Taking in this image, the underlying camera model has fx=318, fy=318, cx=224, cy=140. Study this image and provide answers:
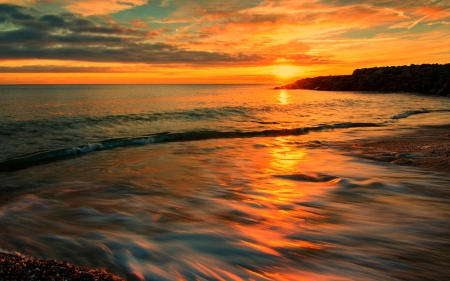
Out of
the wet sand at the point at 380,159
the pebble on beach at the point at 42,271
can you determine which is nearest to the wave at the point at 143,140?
the wet sand at the point at 380,159

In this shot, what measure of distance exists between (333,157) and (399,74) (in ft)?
166

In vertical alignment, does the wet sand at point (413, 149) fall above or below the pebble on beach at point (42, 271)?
above

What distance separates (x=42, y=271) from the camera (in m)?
2.82

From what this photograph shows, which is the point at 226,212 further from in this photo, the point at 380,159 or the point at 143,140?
the point at 143,140

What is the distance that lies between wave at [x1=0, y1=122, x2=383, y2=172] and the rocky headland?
2974cm

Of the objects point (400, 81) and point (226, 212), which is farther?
point (400, 81)

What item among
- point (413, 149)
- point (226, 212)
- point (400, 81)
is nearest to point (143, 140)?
point (226, 212)

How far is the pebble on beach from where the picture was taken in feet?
8.89

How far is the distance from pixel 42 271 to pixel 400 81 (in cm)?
5382

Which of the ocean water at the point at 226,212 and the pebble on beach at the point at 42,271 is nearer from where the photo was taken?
the pebble on beach at the point at 42,271

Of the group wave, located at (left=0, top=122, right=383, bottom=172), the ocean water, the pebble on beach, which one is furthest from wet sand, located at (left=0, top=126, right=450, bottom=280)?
wave, located at (left=0, top=122, right=383, bottom=172)

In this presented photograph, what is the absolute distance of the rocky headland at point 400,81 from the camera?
40434mm

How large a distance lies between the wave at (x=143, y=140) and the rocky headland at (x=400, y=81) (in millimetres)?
29743

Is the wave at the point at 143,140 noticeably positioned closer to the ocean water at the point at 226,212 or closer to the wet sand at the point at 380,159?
the ocean water at the point at 226,212
